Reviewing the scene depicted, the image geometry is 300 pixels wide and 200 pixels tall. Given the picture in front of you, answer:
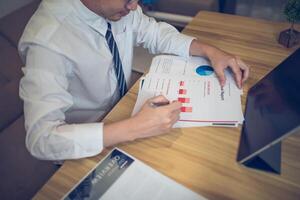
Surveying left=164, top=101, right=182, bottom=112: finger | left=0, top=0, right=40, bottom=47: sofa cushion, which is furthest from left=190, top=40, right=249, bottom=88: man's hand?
left=0, top=0, right=40, bottom=47: sofa cushion

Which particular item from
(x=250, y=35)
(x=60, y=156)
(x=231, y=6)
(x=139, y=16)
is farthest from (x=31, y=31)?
(x=231, y=6)

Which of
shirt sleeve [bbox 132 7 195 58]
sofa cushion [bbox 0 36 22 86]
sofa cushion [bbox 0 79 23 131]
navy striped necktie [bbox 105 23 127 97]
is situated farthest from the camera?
sofa cushion [bbox 0 36 22 86]

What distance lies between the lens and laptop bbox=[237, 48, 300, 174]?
1.95 feet

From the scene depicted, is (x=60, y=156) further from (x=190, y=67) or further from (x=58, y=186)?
(x=190, y=67)

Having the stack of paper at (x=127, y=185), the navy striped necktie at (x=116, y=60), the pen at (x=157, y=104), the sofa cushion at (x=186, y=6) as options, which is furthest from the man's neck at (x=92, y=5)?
the sofa cushion at (x=186, y=6)

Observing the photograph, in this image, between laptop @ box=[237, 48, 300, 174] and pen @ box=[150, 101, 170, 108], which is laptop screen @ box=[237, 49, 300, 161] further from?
pen @ box=[150, 101, 170, 108]

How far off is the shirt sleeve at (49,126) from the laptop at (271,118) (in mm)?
380

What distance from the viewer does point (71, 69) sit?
89 cm

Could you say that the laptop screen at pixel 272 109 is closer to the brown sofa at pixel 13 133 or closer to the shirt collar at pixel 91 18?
the shirt collar at pixel 91 18

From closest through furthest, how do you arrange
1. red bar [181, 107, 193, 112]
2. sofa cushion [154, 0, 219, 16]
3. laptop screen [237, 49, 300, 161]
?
laptop screen [237, 49, 300, 161]
red bar [181, 107, 193, 112]
sofa cushion [154, 0, 219, 16]

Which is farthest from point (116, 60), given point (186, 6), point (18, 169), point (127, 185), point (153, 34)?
point (186, 6)

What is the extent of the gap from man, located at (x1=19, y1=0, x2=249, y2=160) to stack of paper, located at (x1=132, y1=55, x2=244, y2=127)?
0.04 meters

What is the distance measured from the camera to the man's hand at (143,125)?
733 millimetres

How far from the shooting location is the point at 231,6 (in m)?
2.27
